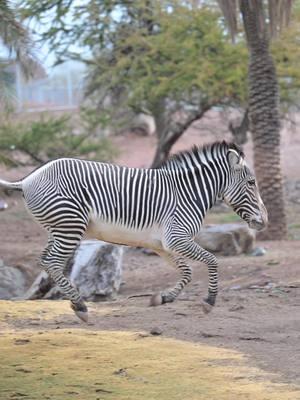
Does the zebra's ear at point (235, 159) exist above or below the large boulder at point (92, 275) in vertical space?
above

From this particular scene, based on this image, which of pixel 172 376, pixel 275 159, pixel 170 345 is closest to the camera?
pixel 172 376

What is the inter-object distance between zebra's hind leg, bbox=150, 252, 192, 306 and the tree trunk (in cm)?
728

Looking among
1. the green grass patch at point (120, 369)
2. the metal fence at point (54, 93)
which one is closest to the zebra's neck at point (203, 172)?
the green grass patch at point (120, 369)

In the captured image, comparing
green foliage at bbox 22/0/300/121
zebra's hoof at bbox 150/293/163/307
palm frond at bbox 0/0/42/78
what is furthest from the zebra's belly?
green foliage at bbox 22/0/300/121

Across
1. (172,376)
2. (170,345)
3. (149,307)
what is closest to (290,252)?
(149,307)

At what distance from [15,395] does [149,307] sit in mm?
3531

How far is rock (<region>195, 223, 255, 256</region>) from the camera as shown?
47.6ft

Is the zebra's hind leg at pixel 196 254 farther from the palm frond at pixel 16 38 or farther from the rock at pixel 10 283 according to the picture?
the rock at pixel 10 283

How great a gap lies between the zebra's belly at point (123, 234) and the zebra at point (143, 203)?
1 centimetres

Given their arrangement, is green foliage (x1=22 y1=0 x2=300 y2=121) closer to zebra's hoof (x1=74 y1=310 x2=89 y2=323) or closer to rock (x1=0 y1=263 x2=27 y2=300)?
rock (x1=0 y1=263 x2=27 y2=300)

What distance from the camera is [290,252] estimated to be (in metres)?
14.3

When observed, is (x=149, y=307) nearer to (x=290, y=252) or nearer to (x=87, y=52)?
(x=290, y=252)

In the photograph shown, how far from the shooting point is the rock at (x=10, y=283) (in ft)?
42.0

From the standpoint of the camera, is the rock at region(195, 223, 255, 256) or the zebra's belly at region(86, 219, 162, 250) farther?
the rock at region(195, 223, 255, 256)
